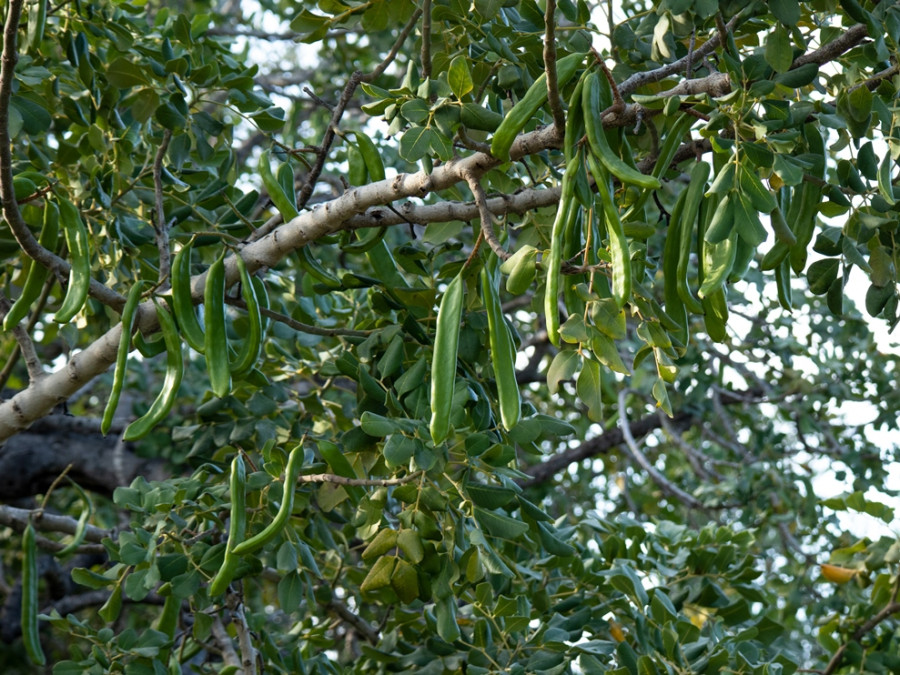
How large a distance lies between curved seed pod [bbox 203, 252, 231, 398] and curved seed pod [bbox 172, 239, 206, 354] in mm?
20

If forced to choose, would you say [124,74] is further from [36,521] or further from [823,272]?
[823,272]

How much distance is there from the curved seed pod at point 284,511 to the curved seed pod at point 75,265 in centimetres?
39

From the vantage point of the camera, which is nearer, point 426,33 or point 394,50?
point 426,33

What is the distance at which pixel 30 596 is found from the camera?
1825 mm

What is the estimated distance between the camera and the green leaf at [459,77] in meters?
1.26

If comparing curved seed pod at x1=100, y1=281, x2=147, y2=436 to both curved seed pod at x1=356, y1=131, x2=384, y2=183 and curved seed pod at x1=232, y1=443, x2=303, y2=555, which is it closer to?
curved seed pod at x1=232, y1=443, x2=303, y2=555

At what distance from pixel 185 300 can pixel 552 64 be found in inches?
25.0

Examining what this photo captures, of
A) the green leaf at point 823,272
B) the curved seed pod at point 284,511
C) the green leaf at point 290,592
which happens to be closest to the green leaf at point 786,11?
the green leaf at point 823,272

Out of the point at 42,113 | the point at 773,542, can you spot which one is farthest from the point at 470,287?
the point at 773,542

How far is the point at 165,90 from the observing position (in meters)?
1.82

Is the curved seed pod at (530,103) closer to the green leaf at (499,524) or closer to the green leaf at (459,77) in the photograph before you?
the green leaf at (459,77)

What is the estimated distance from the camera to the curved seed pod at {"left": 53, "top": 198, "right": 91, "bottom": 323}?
142 centimetres

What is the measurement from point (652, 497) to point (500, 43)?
3.19 meters

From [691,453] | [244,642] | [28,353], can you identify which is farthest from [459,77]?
[691,453]
